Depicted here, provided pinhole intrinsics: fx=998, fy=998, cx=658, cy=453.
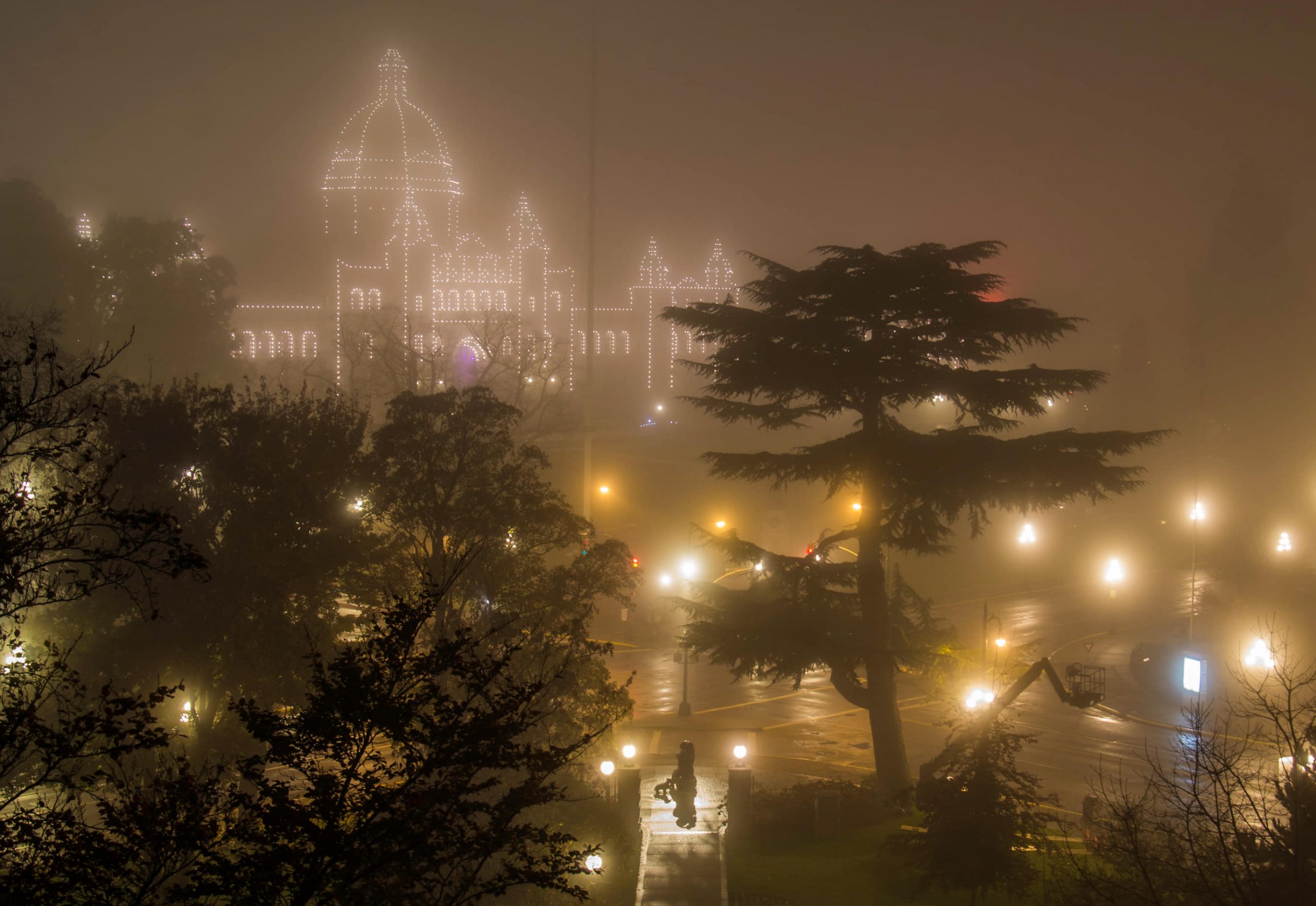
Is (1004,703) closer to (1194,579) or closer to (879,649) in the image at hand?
(879,649)

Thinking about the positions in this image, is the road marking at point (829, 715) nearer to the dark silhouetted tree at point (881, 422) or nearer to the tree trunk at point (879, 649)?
the tree trunk at point (879, 649)

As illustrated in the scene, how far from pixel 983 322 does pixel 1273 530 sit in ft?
145

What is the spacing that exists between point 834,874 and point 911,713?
16.1 metres

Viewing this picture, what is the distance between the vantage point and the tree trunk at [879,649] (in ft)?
74.5

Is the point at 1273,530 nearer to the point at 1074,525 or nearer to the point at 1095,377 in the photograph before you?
the point at 1074,525

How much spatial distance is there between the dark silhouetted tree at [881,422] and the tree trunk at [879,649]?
4 cm

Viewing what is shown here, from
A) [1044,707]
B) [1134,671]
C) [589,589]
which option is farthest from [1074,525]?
[589,589]

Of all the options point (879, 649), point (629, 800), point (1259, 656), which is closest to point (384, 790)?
point (629, 800)

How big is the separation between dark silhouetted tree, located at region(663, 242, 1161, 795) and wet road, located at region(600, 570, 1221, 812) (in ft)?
12.1

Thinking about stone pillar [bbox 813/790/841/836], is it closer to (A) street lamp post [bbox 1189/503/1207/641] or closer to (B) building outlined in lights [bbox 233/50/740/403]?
(A) street lamp post [bbox 1189/503/1207/641]

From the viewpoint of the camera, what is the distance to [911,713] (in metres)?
35.0

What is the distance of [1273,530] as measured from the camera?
55281 millimetres

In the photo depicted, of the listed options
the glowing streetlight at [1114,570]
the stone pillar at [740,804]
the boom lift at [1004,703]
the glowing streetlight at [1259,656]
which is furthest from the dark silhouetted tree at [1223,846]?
the glowing streetlight at [1114,570]

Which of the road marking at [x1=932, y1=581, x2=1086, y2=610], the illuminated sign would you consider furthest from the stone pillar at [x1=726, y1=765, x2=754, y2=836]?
the road marking at [x1=932, y1=581, x2=1086, y2=610]
